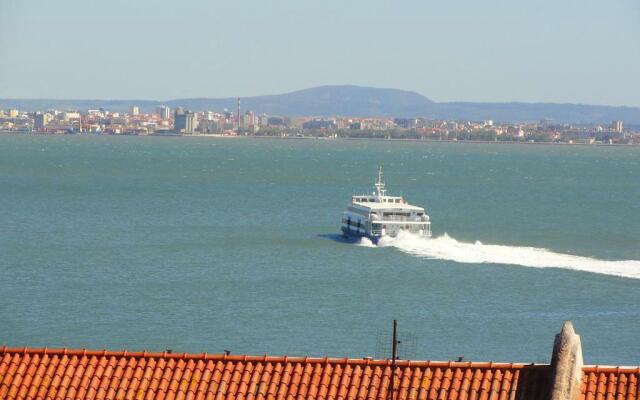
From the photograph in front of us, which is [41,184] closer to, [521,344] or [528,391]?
[521,344]

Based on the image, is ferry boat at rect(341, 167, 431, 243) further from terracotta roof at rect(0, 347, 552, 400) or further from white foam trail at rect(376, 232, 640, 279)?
terracotta roof at rect(0, 347, 552, 400)

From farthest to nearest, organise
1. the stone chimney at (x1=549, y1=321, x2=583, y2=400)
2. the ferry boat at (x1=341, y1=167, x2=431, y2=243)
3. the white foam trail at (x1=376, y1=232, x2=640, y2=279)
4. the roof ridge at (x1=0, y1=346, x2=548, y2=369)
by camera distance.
→ the ferry boat at (x1=341, y1=167, x2=431, y2=243) < the white foam trail at (x1=376, y1=232, x2=640, y2=279) < the roof ridge at (x1=0, y1=346, x2=548, y2=369) < the stone chimney at (x1=549, y1=321, x2=583, y2=400)

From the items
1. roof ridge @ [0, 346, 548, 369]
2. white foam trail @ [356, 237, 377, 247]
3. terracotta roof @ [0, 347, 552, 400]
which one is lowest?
white foam trail @ [356, 237, 377, 247]

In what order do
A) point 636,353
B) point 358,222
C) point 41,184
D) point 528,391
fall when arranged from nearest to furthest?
point 528,391, point 636,353, point 358,222, point 41,184

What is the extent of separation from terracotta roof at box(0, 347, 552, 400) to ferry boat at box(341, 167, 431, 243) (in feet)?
232

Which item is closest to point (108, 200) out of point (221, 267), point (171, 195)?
point (171, 195)

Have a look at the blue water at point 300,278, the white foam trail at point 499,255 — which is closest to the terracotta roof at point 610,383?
the blue water at point 300,278

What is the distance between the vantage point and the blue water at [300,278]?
49.7 metres

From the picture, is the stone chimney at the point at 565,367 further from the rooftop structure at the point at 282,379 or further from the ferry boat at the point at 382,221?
the ferry boat at the point at 382,221

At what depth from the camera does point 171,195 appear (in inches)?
5448

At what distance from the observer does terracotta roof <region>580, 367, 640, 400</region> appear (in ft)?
55.2

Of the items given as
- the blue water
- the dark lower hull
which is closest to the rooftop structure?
the blue water

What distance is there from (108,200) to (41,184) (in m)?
26.9

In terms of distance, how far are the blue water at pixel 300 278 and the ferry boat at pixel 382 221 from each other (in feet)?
5.14
